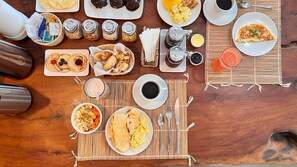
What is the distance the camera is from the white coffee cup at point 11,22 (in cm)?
109

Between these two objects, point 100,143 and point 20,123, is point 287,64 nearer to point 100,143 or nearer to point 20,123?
point 100,143

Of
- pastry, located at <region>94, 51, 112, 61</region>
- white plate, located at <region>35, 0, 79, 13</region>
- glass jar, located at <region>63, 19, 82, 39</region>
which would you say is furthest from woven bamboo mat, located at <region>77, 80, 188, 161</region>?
white plate, located at <region>35, 0, 79, 13</region>

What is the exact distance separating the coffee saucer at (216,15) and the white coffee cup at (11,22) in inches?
28.7

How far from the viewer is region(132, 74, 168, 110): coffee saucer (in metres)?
1.21

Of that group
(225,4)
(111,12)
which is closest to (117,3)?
(111,12)

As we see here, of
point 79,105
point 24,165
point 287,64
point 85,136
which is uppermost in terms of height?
point 287,64

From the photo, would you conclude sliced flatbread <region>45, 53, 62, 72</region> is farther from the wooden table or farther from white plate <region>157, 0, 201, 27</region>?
white plate <region>157, 0, 201, 27</region>

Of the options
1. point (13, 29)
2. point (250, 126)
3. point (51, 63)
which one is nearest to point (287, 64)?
point (250, 126)

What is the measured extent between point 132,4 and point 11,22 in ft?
1.50

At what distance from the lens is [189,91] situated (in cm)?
125

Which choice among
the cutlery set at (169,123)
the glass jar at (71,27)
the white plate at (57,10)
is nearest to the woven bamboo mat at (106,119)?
the cutlery set at (169,123)

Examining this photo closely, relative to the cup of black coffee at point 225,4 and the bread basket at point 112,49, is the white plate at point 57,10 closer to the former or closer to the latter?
the bread basket at point 112,49

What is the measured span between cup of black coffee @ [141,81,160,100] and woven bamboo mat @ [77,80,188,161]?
71 mm

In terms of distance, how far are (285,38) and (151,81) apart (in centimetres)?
60
